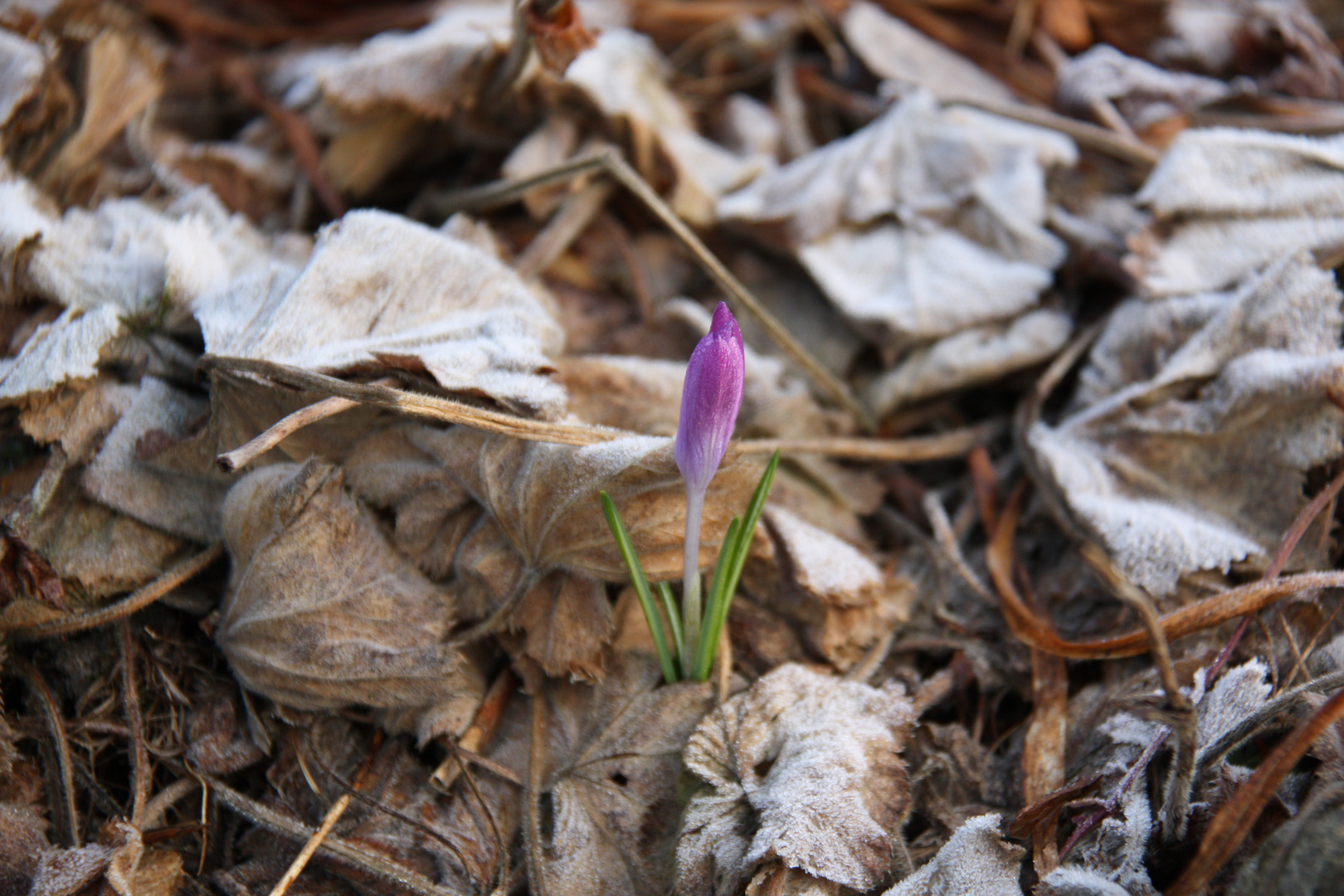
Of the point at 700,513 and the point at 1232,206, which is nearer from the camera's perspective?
the point at 700,513

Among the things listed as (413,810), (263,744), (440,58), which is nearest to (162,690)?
(263,744)

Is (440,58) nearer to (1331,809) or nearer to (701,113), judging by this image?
(701,113)

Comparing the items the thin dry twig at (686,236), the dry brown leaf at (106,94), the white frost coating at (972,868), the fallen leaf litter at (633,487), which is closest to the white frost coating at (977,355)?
the fallen leaf litter at (633,487)

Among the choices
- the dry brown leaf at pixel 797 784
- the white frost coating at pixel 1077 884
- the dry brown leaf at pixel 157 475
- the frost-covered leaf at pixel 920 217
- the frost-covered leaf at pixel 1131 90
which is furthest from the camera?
the frost-covered leaf at pixel 1131 90

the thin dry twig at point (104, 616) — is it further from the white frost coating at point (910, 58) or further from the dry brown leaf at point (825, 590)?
the white frost coating at point (910, 58)

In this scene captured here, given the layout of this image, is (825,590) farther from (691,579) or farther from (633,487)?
(633,487)

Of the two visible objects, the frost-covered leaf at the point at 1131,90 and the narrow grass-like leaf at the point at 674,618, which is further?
the frost-covered leaf at the point at 1131,90

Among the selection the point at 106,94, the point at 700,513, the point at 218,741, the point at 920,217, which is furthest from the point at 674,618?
the point at 106,94
